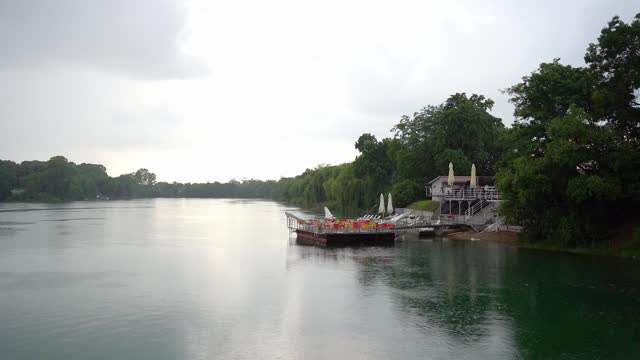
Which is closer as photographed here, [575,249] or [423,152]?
[575,249]

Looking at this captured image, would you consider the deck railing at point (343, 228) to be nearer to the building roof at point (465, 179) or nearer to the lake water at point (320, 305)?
the lake water at point (320, 305)

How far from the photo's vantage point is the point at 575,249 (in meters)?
42.9

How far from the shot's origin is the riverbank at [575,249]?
39.6 m

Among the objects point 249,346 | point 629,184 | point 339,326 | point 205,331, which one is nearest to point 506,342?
point 339,326

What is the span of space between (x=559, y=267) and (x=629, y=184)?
851 centimetres

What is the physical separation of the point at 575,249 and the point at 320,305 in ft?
83.6

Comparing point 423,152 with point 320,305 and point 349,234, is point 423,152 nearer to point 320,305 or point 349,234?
point 349,234

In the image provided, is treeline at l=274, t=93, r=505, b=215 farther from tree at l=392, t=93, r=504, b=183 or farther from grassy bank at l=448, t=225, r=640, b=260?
grassy bank at l=448, t=225, r=640, b=260

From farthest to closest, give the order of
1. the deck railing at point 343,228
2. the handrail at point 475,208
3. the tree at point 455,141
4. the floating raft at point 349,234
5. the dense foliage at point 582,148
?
1. the tree at point 455,141
2. the handrail at point 475,208
3. the deck railing at point 343,228
4. the floating raft at point 349,234
5. the dense foliage at point 582,148

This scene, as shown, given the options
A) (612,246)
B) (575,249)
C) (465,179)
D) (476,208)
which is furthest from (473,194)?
(612,246)

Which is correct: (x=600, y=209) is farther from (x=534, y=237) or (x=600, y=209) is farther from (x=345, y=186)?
(x=345, y=186)

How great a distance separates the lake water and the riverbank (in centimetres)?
174

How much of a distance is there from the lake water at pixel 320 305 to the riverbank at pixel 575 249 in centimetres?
174

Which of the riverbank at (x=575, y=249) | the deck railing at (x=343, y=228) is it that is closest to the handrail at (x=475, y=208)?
the riverbank at (x=575, y=249)
